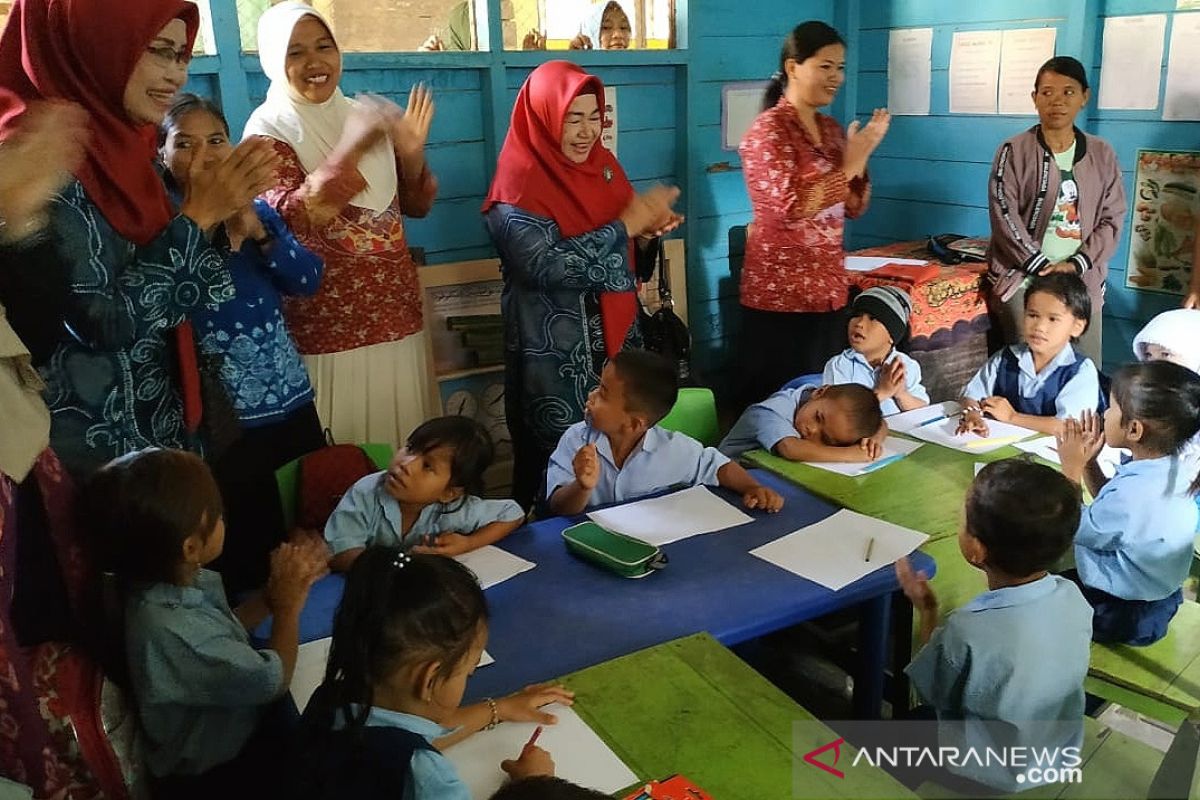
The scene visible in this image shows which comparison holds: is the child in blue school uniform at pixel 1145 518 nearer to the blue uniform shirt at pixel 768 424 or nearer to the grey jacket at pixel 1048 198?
the blue uniform shirt at pixel 768 424

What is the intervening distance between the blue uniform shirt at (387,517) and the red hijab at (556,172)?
2.82ft

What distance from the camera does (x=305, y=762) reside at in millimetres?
1133

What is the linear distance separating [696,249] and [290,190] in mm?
2133

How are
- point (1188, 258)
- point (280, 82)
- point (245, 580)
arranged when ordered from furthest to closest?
point (1188, 258) < point (280, 82) < point (245, 580)

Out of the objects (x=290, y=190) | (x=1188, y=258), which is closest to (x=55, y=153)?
(x=290, y=190)

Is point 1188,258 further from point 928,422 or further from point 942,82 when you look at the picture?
point 928,422

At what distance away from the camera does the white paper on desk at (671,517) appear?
1938 mm

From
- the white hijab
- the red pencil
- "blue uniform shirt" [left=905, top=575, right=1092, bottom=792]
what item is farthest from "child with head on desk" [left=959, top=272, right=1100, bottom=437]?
the red pencil

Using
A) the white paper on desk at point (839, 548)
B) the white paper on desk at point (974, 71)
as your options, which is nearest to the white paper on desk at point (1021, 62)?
the white paper on desk at point (974, 71)

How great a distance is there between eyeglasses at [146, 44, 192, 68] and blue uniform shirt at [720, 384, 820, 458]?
155 cm

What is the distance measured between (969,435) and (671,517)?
997 mm

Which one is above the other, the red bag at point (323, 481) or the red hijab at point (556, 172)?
the red hijab at point (556, 172)

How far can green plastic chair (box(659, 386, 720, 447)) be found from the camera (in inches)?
103

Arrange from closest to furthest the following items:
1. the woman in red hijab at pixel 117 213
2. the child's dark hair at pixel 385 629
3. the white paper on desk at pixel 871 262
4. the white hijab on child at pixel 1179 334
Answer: the child's dark hair at pixel 385 629 < the woman in red hijab at pixel 117 213 < the white hijab on child at pixel 1179 334 < the white paper on desk at pixel 871 262
